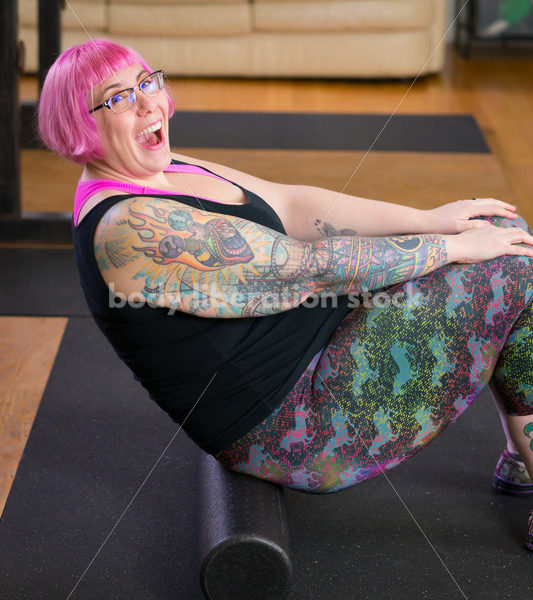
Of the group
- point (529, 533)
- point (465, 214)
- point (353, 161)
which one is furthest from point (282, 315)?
point (353, 161)

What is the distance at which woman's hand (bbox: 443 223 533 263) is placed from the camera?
4.33 feet

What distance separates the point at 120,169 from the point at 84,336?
0.98m

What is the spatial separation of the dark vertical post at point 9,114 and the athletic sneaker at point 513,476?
180cm

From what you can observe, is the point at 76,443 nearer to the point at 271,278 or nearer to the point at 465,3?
the point at 271,278

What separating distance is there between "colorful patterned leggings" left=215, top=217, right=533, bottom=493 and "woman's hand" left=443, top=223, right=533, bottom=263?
1cm

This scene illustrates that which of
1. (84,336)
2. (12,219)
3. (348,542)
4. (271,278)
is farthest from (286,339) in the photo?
(12,219)

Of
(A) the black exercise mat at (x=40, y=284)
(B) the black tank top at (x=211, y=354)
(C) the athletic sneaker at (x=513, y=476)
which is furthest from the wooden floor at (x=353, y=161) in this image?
(C) the athletic sneaker at (x=513, y=476)

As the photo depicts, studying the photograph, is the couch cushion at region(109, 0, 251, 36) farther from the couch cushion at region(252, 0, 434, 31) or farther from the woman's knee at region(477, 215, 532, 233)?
the woman's knee at region(477, 215, 532, 233)

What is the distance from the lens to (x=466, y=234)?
53.4 inches

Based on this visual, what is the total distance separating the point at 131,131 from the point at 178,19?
3250 millimetres

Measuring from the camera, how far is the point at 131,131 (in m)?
1.29

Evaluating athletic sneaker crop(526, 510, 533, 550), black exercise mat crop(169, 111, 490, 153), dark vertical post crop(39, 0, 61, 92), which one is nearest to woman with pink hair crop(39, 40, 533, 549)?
athletic sneaker crop(526, 510, 533, 550)

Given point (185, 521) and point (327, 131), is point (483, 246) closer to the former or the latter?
point (185, 521)

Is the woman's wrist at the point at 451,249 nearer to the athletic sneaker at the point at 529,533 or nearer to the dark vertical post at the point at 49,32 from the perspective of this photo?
the athletic sneaker at the point at 529,533
